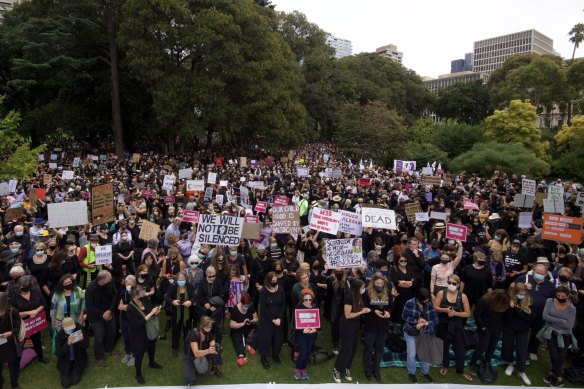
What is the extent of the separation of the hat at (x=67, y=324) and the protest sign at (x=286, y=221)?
4.83 metres

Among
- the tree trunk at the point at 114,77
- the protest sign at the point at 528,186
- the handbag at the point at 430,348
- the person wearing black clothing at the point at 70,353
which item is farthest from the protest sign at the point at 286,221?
the tree trunk at the point at 114,77

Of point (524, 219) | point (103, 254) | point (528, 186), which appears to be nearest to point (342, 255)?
point (103, 254)

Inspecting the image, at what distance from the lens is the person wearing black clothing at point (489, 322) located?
6.50 m

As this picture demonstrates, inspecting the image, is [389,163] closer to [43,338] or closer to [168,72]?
[168,72]

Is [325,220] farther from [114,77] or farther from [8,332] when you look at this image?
[114,77]

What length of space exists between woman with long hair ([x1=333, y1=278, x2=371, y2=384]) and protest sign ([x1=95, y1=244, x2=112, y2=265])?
4.17 meters

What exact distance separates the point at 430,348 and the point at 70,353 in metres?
5.47

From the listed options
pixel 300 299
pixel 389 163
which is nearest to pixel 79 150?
pixel 389 163

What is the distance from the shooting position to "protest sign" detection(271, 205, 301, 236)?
32.7 ft

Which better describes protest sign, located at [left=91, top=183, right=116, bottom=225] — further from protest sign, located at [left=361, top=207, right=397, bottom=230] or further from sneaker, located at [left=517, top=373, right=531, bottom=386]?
sneaker, located at [left=517, top=373, right=531, bottom=386]

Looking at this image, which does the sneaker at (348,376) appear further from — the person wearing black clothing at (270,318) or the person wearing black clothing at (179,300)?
the person wearing black clothing at (179,300)

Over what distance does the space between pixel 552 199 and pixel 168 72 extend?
83.1 feet

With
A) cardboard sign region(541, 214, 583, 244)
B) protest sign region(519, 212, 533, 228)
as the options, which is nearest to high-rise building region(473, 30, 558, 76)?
protest sign region(519, 212, 533, 228)

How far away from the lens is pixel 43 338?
7984 mm
